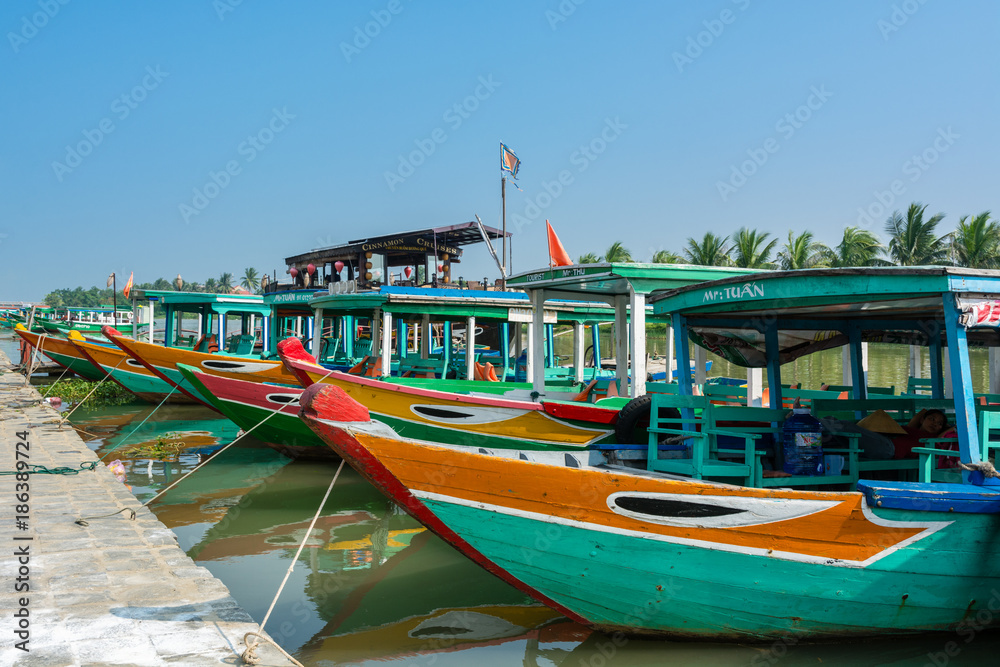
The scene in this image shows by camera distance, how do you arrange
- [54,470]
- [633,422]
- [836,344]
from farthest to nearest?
1. [54,470]
2. [836,344]
3. [633,422]

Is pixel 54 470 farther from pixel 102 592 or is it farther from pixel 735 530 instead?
pixel 735 530

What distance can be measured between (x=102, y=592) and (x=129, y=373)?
16.1 meters

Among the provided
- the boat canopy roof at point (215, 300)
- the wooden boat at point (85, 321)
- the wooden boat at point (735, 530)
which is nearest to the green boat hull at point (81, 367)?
the wooden boat at point (85, 321)

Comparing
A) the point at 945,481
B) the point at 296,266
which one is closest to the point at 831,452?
the point at 945,481

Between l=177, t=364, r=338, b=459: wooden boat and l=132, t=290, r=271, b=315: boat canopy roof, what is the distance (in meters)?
7.65

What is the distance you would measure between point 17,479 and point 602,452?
6.24m

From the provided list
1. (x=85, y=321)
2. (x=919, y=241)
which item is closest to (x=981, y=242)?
(x=919, y=241)

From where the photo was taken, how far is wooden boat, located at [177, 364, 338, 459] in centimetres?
1095

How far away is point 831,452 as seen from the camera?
594cm

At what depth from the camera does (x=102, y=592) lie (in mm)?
4477

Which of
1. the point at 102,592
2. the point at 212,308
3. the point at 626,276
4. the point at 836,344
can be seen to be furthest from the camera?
the point at 212,308

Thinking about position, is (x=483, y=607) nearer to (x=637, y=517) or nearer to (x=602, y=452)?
(x=602, y=452)

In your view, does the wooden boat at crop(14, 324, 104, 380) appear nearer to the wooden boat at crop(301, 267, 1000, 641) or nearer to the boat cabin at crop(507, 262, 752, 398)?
the boat cabin at crop(507, 262, 752, 398)

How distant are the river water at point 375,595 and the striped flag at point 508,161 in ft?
22.3
